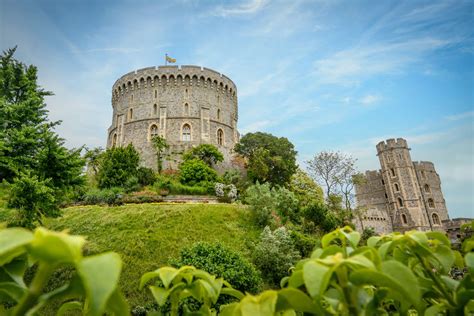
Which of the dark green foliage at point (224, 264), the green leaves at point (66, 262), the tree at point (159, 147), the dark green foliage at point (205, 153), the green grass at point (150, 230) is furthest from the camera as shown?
the tree at point (159, 147)

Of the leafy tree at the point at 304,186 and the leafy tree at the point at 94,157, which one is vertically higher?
the leafy tree at the point at 94,157

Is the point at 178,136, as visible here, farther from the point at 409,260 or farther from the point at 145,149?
the point at 409,260

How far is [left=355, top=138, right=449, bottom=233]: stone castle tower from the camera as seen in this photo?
44.7m

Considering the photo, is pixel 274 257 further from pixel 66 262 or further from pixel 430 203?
pixel 430 203

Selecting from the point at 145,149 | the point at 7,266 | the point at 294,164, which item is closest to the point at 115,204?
the point at 145,149

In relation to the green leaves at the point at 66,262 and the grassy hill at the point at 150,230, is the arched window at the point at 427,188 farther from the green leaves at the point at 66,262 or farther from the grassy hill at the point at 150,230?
the green leaves at the point at 66,262

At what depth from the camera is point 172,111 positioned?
38219mm

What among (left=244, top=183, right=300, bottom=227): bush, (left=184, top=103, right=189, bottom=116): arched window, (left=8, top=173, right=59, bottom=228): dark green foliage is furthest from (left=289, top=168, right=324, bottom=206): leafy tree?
(left=8, top=173, right=59, bottom=228): dark green foliage

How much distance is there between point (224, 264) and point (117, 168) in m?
21.6

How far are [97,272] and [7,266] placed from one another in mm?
519

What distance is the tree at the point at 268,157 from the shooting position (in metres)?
32.3

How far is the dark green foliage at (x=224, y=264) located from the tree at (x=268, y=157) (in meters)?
20.3

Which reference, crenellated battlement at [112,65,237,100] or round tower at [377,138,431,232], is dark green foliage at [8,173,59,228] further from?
round tower at [377,138,431,232]

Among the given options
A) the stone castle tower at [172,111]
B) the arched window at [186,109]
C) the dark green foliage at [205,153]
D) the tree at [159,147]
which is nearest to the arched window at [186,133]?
the stone castle tower at [172,111]
